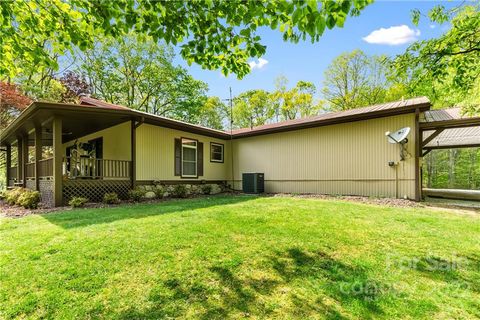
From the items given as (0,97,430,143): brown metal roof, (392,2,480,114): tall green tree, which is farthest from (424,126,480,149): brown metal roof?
(392,2,480,114): tall green tree

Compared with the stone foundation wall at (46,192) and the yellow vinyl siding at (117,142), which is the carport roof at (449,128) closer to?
the yellow vinyl siding at (117,142)

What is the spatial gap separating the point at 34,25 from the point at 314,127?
30.6 ft

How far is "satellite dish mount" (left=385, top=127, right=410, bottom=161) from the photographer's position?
8298 mm

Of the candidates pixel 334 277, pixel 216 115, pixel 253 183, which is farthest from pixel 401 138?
pixel 216 115

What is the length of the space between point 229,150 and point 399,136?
25.6 ft

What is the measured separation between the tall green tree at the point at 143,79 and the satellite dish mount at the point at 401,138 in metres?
17.4

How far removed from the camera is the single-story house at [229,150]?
325 inches

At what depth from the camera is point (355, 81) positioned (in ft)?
73.6

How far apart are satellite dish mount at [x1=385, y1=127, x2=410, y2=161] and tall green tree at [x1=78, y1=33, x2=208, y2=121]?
17.4 metres

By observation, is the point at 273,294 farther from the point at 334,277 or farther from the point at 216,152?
the point at 216,152

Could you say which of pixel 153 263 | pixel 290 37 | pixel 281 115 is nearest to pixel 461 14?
pixel 290 37

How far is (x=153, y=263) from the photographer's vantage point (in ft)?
10.3

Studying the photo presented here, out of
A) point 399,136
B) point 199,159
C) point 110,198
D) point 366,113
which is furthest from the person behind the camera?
point 199,159

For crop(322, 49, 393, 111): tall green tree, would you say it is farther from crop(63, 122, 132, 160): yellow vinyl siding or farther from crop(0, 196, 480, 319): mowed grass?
crop(0, 196, 480, 319): mowed grass
